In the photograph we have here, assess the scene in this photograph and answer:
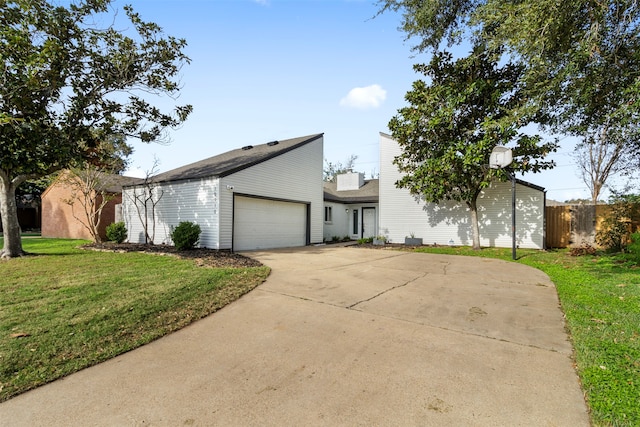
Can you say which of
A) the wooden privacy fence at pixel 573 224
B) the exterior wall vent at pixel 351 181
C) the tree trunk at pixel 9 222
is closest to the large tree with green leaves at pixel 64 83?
the tree trunk at pixel 9 222

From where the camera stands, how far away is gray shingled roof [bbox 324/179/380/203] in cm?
1856

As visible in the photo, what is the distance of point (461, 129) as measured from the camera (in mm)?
12258


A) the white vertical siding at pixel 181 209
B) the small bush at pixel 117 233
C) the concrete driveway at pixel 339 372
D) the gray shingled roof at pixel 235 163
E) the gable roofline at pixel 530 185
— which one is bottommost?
the concrete driveway at pixel 339 372

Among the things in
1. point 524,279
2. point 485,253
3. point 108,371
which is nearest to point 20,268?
point 108,371

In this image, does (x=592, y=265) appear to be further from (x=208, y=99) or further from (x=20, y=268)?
(x=20, y=268)

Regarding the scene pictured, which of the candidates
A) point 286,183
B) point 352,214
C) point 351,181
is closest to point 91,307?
point 286,183

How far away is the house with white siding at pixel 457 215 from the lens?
516 inches

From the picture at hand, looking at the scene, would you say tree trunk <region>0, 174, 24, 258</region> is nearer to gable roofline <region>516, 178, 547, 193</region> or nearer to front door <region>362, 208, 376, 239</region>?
front door <region>362, 208, 376, 239</region>

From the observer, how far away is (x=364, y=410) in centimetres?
230

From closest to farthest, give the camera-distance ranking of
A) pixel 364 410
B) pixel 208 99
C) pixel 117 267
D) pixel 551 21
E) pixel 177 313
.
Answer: pixel 364 410
pixel 177 313
pixel 551 21
pixel 117 267
pixel 208 99

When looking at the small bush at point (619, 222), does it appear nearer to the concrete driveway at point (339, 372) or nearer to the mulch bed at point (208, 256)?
the concrete driveway at point (339, 372)

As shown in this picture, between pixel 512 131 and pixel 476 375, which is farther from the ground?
pixel 512 131

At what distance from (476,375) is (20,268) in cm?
1052

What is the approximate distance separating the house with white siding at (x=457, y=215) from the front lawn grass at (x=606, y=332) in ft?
16.0
